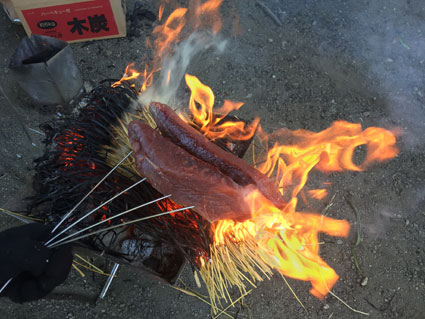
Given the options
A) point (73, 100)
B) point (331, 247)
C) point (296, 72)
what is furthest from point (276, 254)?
point (73, 100)

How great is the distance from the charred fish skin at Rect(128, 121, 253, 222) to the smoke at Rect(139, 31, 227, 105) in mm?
2238

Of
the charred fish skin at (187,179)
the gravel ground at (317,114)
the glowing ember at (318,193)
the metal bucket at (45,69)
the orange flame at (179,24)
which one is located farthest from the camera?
the orange flame at (179,24)

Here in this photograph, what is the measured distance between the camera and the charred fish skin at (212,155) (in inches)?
90.3

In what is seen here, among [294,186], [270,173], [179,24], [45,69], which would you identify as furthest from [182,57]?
[270,173]

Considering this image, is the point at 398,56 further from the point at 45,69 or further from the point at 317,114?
the point at 45,69

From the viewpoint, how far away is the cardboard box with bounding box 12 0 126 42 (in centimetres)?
A: 459

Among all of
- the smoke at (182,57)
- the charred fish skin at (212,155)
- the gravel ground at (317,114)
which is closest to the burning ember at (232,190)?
the charred fish skin at (212,155)

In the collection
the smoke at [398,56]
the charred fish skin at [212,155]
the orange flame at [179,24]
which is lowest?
the smoke at [398,56]

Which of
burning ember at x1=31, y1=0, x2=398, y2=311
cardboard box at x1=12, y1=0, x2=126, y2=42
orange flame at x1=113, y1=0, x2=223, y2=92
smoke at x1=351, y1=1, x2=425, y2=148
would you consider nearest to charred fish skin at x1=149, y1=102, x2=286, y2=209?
burning ember at x1=31, y1=0, x2=398, y2=311

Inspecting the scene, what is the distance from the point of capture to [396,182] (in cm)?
407

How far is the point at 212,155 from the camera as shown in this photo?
91.7 inches

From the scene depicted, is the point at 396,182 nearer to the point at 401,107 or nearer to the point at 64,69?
the point at 401,107

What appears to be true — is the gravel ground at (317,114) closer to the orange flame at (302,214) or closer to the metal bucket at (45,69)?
the orange flame at (302,214)

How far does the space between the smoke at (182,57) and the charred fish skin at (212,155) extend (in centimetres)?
201
